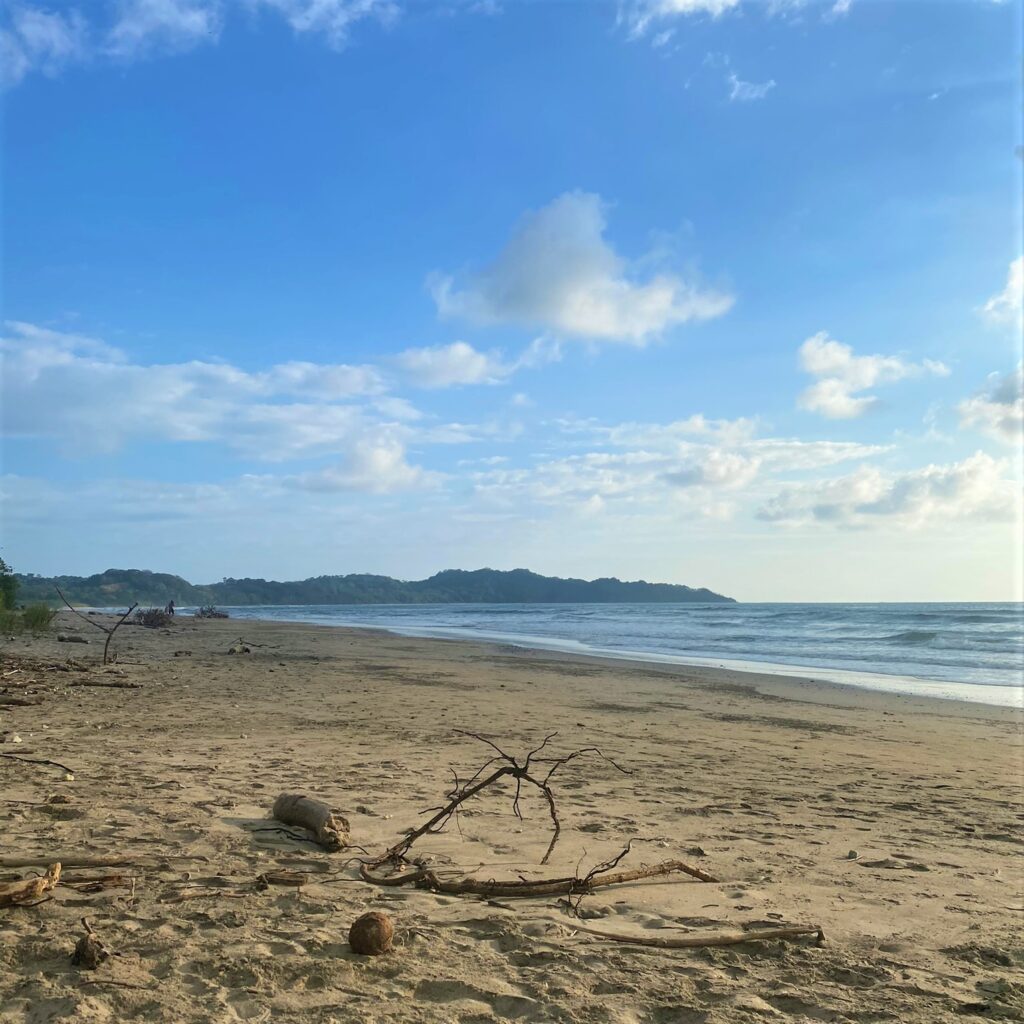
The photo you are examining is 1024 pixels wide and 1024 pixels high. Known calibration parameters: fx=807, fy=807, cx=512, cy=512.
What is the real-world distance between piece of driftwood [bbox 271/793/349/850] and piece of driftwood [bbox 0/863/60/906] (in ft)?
4.61

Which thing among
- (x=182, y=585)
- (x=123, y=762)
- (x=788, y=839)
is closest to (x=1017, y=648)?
(x=788, y=839)

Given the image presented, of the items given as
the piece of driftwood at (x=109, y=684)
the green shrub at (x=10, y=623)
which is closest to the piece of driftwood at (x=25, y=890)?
the piece of driftwood at (x=109, y=684)

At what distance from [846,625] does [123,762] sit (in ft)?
153

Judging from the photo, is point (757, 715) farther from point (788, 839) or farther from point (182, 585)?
point (182, 585)

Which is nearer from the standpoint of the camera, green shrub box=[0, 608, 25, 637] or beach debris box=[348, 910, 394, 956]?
beach debris box=[348, 910, 394, 956]

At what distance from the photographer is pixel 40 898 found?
3422 millimetres

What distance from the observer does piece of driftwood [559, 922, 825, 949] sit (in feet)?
11.3

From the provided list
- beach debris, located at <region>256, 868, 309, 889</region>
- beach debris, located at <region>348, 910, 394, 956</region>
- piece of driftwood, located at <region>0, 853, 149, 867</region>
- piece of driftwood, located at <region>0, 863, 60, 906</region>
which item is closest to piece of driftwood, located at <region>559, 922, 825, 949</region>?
beach debris, located at <region>348, 910, 394, 956</region>

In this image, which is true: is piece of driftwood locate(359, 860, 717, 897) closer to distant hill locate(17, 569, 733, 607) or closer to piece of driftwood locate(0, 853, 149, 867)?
piece of driftwood locate(0, 853, 149, 867)

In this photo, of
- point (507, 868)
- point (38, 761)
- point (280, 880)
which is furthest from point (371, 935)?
point (38, 761)

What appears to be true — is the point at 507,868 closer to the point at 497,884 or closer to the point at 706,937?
the point at 497,884

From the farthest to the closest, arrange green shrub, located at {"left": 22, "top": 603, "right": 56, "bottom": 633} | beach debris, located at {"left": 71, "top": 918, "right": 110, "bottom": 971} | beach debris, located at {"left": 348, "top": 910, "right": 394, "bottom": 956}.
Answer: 1. green shrub, located at {"left": 22, "top": 603, "right": 56, "bottom": 633}
2. beach debris, located at {"left": 348, "top": 910, "right": 394, "bottom": 956}
3. beach debris, located at {"left": 71, "top": 918, "right": 110, "bottom": 971}

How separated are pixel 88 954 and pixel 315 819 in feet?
6.01

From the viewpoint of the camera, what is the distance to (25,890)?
3396 mm
